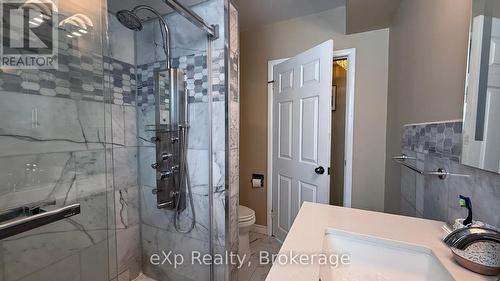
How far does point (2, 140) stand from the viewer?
880 millimetres

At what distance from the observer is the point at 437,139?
95cm

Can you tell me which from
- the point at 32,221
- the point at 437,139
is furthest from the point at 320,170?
the point at 32,221

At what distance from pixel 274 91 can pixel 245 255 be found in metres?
1.62

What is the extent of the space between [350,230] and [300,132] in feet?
3.94

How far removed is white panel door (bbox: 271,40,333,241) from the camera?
1.72m

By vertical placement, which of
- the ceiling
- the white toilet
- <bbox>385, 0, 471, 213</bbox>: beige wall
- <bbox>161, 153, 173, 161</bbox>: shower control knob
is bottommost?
the white toilet

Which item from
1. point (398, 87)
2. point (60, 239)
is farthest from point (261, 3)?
point (60, 239)

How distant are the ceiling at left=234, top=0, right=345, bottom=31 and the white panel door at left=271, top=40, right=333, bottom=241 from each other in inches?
18.4

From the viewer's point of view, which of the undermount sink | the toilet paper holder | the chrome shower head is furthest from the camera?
the toilet paper holder

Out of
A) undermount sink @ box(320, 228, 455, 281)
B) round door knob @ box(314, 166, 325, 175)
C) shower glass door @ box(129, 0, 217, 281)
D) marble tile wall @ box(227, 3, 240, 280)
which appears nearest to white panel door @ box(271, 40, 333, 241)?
round door knob @ box(314, 166, 325, 175)

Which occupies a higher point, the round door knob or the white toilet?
the round door knob

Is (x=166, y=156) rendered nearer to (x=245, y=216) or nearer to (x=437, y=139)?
(x=245, y=216)

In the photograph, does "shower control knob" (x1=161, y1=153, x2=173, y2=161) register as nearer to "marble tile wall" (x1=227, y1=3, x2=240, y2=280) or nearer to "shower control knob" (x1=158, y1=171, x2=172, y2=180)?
"shower control knob" (x1=158, y1=171, x2=172, y2=180)

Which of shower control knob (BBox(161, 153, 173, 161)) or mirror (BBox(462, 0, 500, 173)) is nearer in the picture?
mirror (BBox(462, 0, 500, 173))
